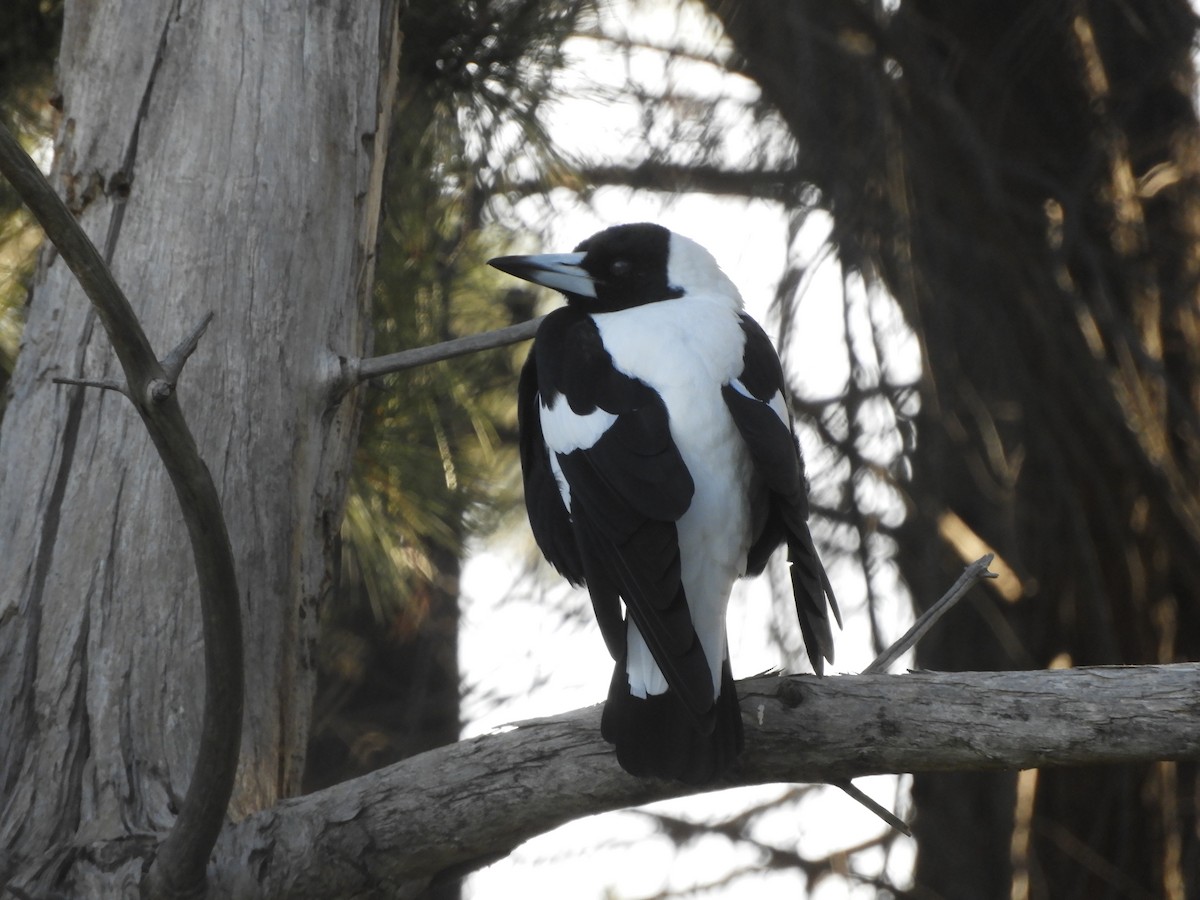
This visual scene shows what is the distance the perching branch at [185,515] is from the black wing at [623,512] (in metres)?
0.51

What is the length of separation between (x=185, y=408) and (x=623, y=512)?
650 mm

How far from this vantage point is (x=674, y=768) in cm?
152

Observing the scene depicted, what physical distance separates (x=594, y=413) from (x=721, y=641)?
1.18ft

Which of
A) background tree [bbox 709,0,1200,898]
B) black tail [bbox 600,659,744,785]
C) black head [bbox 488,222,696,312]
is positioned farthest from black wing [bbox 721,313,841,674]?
background tree [bbox 709,0,1200,898]

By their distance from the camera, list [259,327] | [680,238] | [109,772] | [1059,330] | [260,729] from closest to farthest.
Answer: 1. [109,772]
2. [260,729]
3. [259,327]
4. [680,238]
5. [1059,330]

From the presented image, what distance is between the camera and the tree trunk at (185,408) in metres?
1.71

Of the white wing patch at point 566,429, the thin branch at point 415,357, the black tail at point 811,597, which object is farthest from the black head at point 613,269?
the black tail at point 811,597

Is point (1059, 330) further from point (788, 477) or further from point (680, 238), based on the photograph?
point (788, 477)

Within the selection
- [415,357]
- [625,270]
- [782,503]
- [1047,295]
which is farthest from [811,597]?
[1047,295]

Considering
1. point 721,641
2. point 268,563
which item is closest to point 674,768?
point 721,641

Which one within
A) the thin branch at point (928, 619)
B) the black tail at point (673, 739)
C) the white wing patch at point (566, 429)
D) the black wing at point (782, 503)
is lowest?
the black tail at point (673, 739)

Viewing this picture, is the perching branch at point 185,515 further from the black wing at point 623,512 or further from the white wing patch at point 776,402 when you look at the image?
the white wing patch at point 776,402

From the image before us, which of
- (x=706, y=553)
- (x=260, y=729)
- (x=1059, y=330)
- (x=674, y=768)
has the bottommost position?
(x=674, y=768)

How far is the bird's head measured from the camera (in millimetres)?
2309
